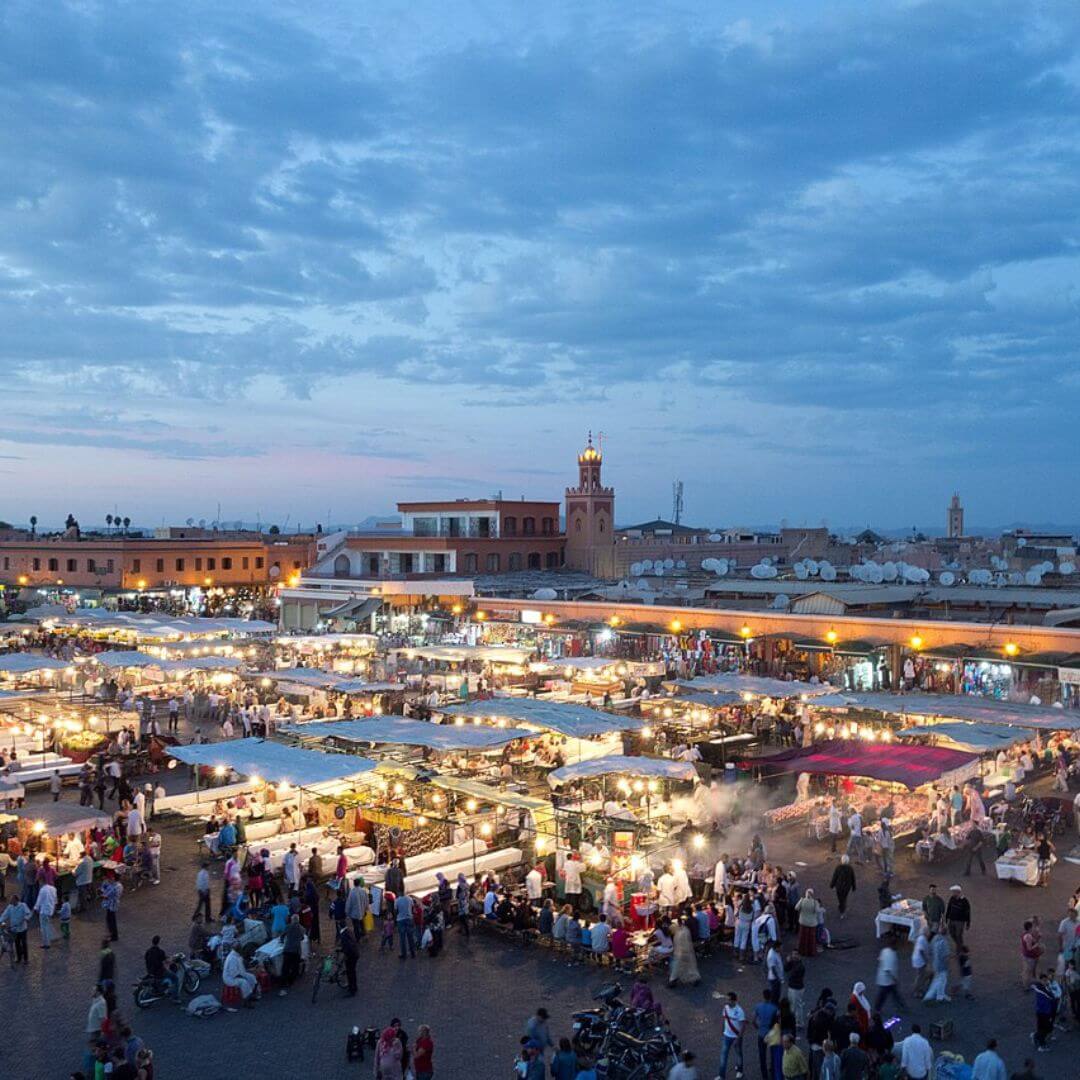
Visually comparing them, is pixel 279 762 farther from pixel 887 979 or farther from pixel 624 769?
pixel 887 979

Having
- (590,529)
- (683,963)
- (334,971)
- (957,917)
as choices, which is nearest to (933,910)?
(957,917)

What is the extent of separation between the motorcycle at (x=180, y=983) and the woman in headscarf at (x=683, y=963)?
5408 millimetres

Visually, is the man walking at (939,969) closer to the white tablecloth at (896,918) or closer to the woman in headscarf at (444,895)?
the white tablecloth at (896,918)

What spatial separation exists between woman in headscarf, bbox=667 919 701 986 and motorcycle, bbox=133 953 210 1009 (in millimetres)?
5408

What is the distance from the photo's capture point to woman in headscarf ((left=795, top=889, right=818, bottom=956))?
1326 cm

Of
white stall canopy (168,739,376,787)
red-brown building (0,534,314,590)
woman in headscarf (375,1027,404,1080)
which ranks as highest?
red-brown building (0,534,314,590)

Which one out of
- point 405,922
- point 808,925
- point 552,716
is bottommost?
point 405,922

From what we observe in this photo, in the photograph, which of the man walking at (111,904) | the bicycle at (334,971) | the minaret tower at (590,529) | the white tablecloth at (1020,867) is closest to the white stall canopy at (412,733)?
the man walking at (111,904)

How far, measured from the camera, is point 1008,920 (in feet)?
47.9

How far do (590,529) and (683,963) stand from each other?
4959 centimetres

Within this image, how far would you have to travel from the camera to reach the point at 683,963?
41.7 feet

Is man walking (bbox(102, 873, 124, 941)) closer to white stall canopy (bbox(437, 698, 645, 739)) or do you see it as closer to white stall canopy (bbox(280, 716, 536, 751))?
white stall canopy (bbox(280, 716, 536, 751))

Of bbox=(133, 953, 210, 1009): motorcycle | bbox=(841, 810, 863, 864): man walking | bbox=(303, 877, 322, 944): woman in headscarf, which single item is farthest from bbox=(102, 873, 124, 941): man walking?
bbox=(841, 810, 863, 864): man walking

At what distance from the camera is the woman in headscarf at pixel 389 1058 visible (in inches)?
396
